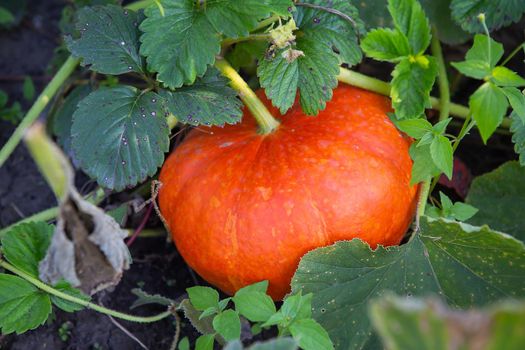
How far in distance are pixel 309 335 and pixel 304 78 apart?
1.72ft

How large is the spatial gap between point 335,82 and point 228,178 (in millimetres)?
299

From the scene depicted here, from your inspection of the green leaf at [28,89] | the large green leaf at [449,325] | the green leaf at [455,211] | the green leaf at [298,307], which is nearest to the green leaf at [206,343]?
the green leaf at [298,307]

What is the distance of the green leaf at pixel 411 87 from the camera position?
1.40m

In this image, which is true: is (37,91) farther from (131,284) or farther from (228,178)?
(228,178)

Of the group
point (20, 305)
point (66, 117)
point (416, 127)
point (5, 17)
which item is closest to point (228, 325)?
point (20, 305)

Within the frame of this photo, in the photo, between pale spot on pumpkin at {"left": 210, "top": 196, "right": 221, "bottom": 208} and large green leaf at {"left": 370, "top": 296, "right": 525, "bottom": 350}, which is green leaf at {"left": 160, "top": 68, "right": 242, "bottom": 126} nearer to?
pale spot on pumpkin at {"left": 210, "top": 196, "right": 221, "bottom": 208}

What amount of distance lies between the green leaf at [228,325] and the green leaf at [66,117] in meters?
0.75

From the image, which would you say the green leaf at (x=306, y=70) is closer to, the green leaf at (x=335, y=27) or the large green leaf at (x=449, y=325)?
the green leaf at (x=335, y=27)

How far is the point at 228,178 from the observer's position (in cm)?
146

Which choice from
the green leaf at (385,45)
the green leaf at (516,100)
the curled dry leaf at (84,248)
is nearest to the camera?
the curled dry leaf at (84,248)

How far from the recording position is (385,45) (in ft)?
4.60

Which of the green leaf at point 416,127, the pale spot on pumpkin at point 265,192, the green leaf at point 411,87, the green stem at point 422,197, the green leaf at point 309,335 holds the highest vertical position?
the green leaf at point 411,87

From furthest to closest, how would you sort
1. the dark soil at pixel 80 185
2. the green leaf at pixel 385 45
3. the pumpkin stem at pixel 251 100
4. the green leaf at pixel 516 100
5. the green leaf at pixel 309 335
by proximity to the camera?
the dark soil at pixel 80 185 < the pumpkin stem at pixel 251 100 < the green leaf at pixel 385 45 < the green leaf at pixel 516 100 < the green leaf at pixel 309 335

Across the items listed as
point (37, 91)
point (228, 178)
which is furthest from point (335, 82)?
point (37, 91)
